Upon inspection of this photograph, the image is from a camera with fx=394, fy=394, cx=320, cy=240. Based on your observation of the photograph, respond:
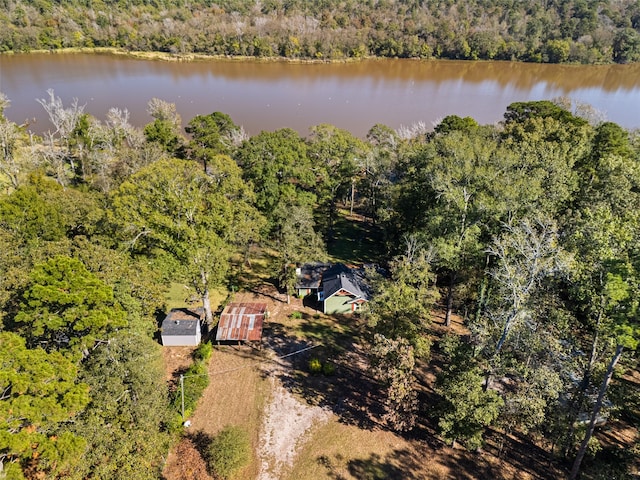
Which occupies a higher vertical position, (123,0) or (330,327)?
(123,0)

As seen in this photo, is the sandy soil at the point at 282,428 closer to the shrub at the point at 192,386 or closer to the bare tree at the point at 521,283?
the shrub at the point at 192,386

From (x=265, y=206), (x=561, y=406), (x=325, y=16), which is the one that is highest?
(x=325, y=16)

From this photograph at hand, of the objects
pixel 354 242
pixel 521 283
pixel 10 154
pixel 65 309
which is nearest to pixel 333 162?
pixel 354 242

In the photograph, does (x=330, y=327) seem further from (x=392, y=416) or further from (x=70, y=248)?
(x=70, y=248)

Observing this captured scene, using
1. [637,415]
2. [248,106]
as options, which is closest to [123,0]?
[248,106]

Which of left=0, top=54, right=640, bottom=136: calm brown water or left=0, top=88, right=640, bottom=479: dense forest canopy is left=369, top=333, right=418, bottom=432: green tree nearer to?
left=0, top=88, right=640, bottom=479: dense forest canopy

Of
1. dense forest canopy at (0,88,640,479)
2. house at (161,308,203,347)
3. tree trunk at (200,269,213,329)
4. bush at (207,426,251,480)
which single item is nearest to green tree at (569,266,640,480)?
dense forest canopy at (0,88,640,479)

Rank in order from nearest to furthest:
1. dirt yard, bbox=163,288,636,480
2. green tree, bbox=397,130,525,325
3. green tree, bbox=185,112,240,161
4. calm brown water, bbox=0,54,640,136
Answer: dirt yard, bbox=163,288,636,480, green tree, bbox=397,130,525,325, green tree, bbox=185,112,240,161, calm brown water, bbox=0,54,640,136
